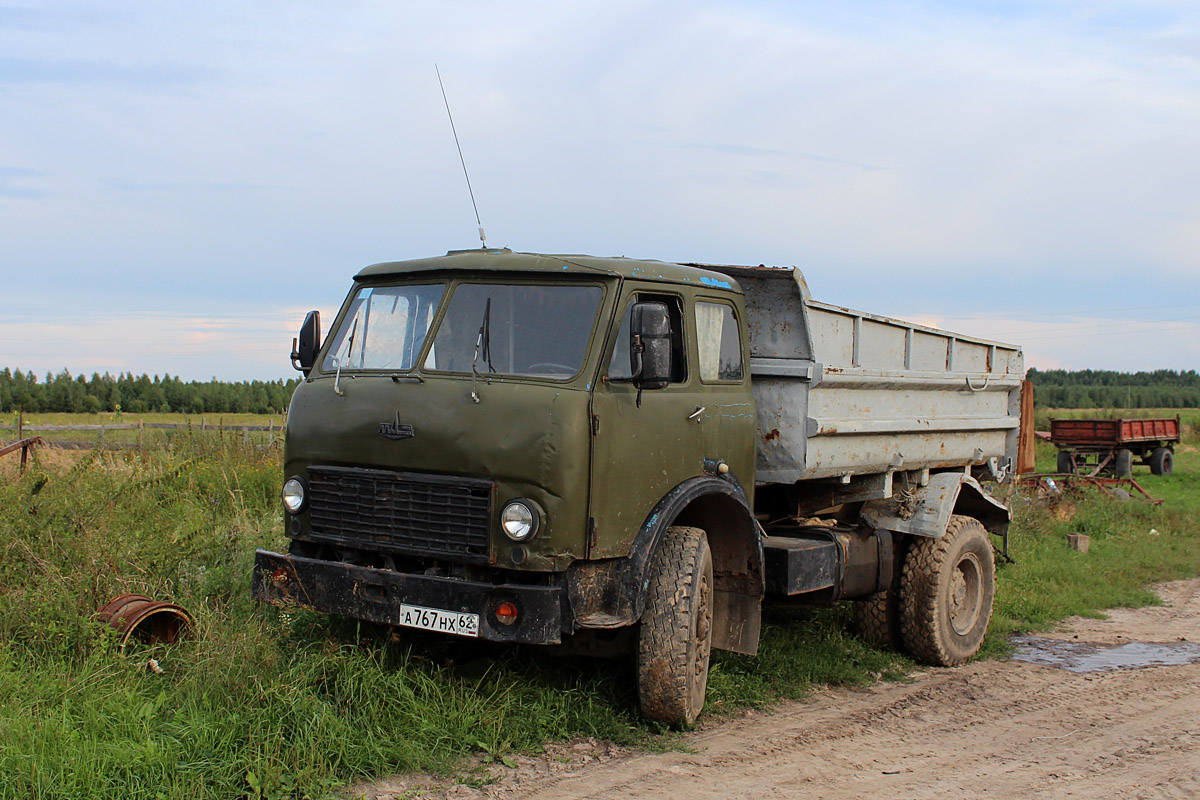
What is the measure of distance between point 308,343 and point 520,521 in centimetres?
206

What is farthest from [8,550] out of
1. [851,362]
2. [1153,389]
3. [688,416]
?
[1153,389]

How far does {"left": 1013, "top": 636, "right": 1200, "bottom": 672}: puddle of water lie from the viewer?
24.5 ft

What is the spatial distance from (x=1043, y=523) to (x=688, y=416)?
10.2m

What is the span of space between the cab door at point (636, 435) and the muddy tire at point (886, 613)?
285 cm

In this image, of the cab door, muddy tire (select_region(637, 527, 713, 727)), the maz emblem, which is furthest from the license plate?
muddy tire (select_region(637, 527, 713, 727))

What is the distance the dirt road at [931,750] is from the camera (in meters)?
4.65

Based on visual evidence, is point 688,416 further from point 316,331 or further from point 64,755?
point 64,755

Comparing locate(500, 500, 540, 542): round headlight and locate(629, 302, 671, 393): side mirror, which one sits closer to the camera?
locate(500, 500, 540, 542): round headlight

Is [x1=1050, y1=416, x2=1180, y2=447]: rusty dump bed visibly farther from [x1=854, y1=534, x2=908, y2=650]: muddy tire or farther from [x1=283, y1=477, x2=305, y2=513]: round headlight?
[x1=283, y1=477, x2=305, y2=513]: round headlight

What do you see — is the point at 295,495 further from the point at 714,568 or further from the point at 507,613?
the point at 714,568

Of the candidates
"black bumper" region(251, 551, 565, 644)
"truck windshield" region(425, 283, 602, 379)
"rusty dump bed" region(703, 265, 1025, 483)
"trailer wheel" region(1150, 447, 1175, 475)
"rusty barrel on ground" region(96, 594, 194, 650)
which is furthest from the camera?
"trailer wheel" region(1150, 447, 1175, 475)

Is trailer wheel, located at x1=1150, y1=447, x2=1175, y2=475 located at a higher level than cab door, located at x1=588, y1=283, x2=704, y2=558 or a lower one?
lower

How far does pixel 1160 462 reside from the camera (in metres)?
26.4

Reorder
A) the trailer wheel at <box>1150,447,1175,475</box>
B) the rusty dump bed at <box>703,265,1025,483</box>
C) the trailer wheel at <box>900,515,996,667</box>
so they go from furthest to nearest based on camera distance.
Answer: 1. the trailer wheel at <box>1150,447,1175,475</box>
2. the trailer wheel at <box>900,515,996,667</box>
3. the rusty dump bed at <box>703,265,1025,483</box>
